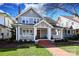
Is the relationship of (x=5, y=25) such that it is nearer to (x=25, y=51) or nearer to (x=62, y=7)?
(x=25, y=51)

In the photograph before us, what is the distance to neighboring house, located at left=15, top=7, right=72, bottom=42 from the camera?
1254 centimetres

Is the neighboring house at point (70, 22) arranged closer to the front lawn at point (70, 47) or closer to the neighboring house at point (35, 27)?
A: the neighboring house at point (35, 27)

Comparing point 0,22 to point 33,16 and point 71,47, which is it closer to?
point 33,16

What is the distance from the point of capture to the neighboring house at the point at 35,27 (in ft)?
41.1

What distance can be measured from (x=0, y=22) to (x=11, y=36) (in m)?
0.38

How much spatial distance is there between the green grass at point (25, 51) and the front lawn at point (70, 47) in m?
0.33

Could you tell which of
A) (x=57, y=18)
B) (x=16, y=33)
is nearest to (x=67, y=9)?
A: (x=57, y=18)

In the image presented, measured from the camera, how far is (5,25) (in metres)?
12.5

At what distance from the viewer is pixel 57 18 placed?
492 inches

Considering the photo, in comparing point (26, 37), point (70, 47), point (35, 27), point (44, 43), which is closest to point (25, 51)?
point (26, 37)

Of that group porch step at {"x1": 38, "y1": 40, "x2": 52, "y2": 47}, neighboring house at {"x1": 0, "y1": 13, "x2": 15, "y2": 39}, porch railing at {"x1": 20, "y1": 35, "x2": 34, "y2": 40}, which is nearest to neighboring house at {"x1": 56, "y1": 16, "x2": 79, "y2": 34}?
porch step at {"x1": 38, "y1": 40, "x2": 52, "y2": 47}

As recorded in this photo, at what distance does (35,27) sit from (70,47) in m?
0.86

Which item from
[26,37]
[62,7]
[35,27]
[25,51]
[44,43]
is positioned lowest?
[25,51]

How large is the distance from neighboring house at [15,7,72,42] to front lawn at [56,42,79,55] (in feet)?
0.56
